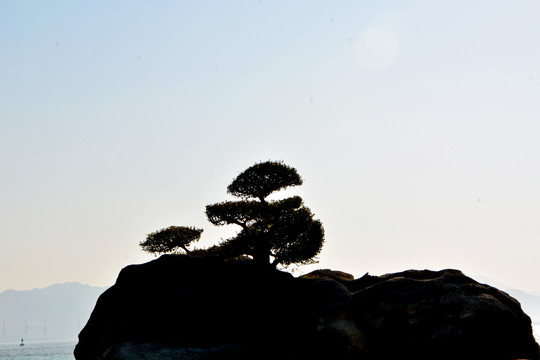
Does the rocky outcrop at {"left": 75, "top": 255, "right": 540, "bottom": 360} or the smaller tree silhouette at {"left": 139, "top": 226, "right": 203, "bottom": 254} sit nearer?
the rocky outcrop at {"left": 75, "top": 255, "right": 540, "bottom": 360}

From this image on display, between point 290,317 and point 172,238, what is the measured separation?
23.7m

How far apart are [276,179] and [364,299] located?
1983cm

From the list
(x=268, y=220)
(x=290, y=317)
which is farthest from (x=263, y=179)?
(x=290, y=317)

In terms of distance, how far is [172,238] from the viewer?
4312 centimetres

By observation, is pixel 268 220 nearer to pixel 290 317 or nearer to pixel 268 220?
pixel 268 220

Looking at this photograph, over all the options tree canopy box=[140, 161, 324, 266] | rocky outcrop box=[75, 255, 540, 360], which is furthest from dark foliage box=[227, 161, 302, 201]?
rocky outcrop box=[75, 255, 540, 360]

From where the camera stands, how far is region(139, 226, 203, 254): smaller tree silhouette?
43062 millimetres

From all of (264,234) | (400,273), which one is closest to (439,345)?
(400,273)

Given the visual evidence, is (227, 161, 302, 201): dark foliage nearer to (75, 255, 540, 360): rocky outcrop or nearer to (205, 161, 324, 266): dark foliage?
(205, 161, 324, 266): dark foliage

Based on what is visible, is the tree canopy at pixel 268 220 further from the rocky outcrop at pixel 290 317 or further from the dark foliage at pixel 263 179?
the rocky outcrop at pixel 290 317

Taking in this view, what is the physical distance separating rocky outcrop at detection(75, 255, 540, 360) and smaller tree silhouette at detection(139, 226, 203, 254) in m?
19.7

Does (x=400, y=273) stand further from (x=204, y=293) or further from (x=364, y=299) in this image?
(x=204, y=293)

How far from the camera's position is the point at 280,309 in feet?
70.9

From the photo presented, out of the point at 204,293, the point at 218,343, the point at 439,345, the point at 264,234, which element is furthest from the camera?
the point at 264,234
